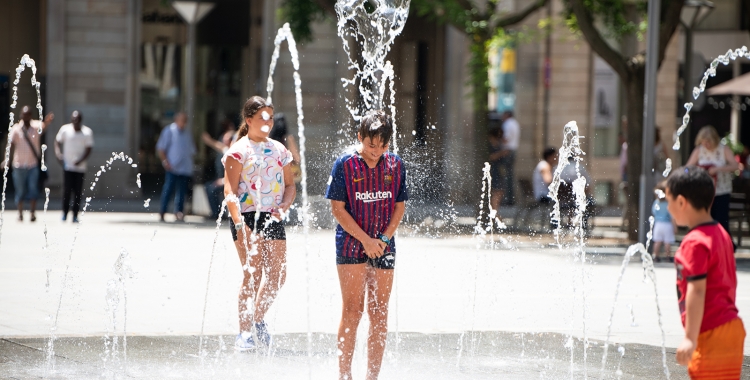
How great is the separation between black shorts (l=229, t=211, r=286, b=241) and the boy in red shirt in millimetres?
3089

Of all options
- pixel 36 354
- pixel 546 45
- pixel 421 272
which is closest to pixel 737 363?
pixel 36 354

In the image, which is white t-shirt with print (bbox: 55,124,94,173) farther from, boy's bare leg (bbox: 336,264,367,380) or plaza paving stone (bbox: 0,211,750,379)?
boy's bare leg (bbox: 336,264,367,380)

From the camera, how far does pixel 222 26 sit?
78.6 ft

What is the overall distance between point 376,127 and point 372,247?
58cm

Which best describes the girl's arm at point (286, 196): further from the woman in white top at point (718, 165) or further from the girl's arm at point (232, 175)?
the woman in white top at point (718, 165)

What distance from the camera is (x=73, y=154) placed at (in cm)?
1573

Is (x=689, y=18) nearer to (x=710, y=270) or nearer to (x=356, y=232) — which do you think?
(x=356, y=232)

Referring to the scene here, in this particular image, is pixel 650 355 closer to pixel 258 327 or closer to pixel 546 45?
pixel 258 327

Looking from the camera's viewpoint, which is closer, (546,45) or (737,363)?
(737,363)

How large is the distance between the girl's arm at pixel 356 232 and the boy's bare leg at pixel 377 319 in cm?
14

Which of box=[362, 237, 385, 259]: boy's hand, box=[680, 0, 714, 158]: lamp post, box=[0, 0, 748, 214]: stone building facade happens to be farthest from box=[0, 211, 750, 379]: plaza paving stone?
box=[0, 0, 748, 214]: stone building facade

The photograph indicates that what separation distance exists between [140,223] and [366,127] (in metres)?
12.0

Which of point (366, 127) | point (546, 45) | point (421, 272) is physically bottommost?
point (421, 272)

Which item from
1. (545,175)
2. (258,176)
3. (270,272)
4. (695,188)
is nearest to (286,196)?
(258,176)
